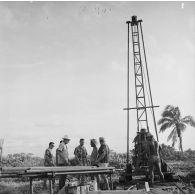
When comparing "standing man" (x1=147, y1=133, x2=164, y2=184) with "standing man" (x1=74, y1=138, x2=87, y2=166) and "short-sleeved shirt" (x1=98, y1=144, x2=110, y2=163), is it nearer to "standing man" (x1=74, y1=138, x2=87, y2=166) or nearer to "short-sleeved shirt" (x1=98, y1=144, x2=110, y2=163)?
"short-sleeved shirt" (x1=98, y1=144, x2=110, y2=163)

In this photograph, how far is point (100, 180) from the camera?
9.21m

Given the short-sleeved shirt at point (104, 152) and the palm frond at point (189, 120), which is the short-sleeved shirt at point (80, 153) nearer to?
the short-sleeved shirt at point (104, 152)

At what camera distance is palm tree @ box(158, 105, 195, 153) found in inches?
1206

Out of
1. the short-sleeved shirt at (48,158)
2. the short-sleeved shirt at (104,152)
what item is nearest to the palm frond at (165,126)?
the short-sleeved shirt at (48,158)

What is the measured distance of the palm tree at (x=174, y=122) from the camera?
3062 cm

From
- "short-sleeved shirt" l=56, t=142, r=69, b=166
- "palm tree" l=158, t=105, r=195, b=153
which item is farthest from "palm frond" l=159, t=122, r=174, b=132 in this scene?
"short-sleeved shirt" l=56, t=142, r=69, b=166

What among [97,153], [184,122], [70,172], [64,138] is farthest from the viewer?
[184,122]

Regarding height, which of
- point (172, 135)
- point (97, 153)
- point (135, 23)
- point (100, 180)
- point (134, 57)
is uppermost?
point (135, 23)

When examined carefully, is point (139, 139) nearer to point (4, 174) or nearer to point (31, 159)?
point (4, 174)

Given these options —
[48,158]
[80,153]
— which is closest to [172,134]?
[80,153]

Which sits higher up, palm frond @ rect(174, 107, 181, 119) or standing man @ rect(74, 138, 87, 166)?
palm frond @ rect(174, 107, 181, 119)

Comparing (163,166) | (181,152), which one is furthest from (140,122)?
(181,152)

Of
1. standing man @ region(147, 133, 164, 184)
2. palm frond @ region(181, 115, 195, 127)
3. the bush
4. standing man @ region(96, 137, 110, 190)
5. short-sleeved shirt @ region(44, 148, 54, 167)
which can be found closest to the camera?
standing man @ region(96, 137, 110, 190)

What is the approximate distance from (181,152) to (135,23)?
1704 centimetres
